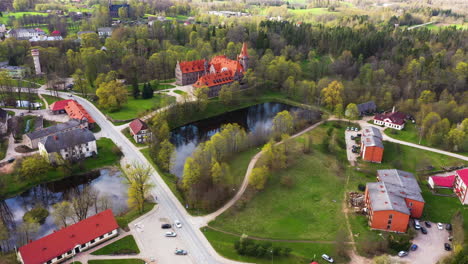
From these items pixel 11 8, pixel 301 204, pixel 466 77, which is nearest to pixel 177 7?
pixel 11 8

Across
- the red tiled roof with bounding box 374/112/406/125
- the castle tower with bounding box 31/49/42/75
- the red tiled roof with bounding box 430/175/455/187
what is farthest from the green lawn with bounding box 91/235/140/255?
the castle tower with bounding box 31/49/42/75

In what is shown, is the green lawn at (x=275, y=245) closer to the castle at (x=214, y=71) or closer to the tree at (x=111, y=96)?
the tree at (x=111, y=96)

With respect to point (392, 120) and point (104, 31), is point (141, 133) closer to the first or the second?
point (392, 120)

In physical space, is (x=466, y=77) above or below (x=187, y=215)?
above

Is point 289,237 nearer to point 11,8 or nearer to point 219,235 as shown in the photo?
point 219,235

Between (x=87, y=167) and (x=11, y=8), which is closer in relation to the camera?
(x=87, y=167)
